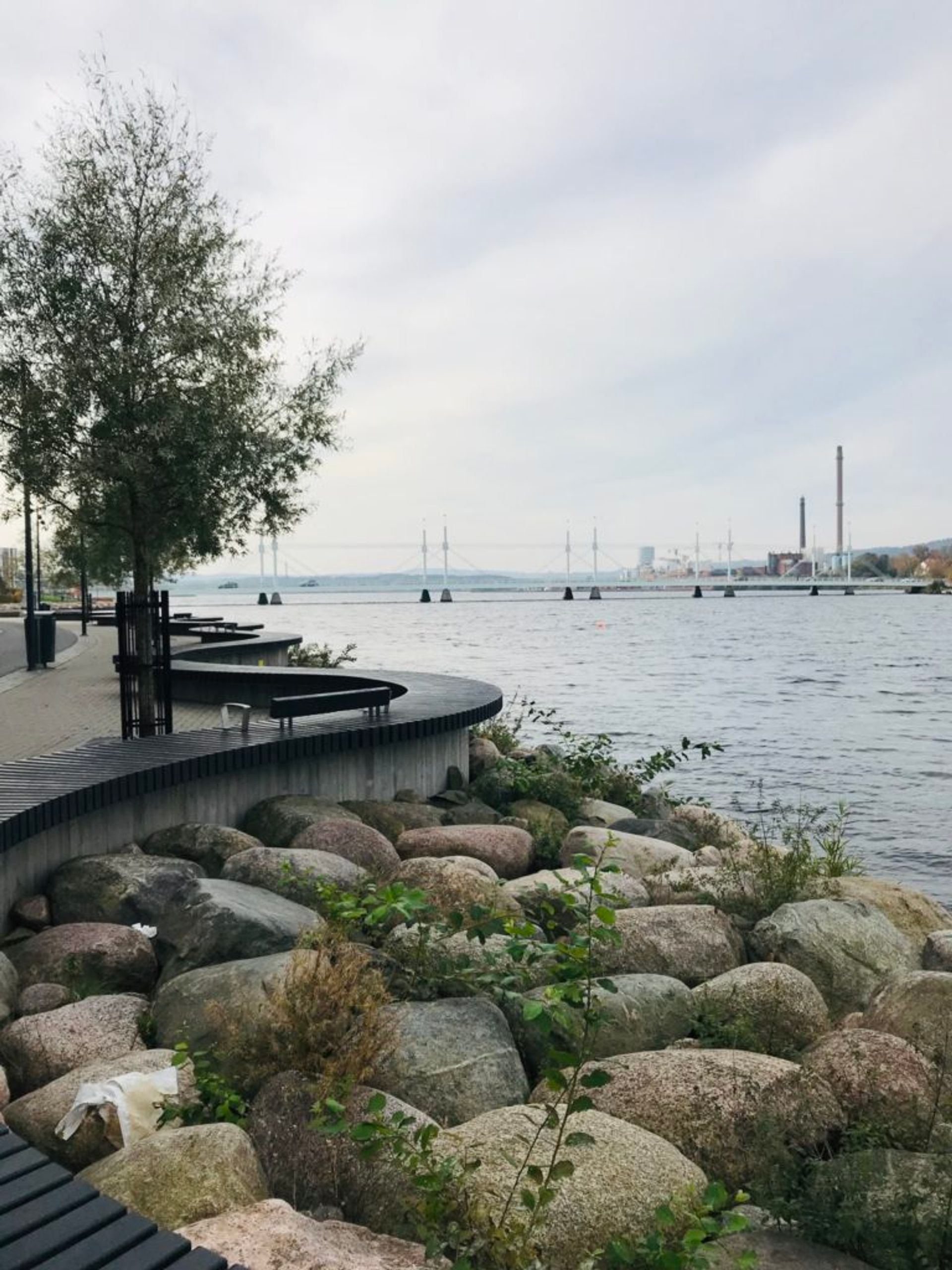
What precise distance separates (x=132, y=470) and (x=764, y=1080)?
993 centimetres

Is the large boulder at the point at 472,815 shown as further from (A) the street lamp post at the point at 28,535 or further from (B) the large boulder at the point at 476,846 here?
(A) the street lamp post at the point at 28,535

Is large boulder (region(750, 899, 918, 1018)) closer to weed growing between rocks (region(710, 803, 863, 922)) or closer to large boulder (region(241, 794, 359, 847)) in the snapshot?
weed growing between rocks (region(710, 803, 863, 922))

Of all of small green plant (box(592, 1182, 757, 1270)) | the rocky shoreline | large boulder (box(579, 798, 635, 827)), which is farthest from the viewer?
large boulder (box(579, 798, 635, 827))

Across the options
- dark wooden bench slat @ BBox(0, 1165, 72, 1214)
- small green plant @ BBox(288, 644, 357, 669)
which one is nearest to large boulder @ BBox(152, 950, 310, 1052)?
dark wooden bench slat @ BBox(0, 1165, 72, 1214)

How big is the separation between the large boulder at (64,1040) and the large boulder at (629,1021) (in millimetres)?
2038

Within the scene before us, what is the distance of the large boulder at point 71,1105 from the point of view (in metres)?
5.18

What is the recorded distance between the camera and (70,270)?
13.5 m

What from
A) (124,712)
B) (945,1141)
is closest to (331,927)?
(945,1141)

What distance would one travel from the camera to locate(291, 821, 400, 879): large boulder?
9.49m

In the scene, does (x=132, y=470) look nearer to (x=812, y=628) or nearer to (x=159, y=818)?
(x=159, y=818)

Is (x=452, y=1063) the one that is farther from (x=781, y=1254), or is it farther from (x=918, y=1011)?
(x=918, y=1011)

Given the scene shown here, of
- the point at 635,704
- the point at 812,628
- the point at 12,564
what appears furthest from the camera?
the point at 12,564

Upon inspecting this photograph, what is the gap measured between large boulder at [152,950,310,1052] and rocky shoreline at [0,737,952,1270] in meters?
0.02

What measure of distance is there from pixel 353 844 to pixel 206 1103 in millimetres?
4203
